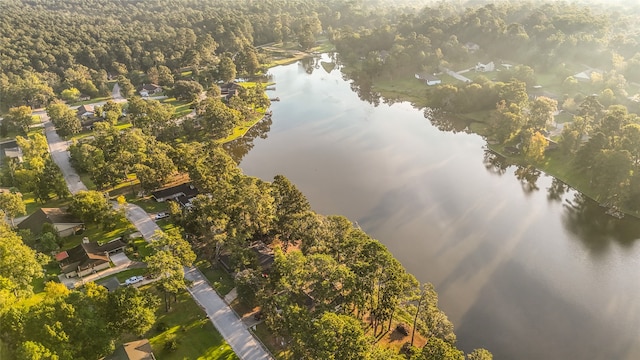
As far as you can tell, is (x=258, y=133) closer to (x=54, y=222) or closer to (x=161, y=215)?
(x=161, y=215)

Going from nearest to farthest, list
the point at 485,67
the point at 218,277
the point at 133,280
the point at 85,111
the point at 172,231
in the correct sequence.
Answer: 1. the point at 172,231
2. the point at 133,280
3. the point at 218,277
4. the point at 85,111
5. the point at 485,67

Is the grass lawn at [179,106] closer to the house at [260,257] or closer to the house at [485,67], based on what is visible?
the house at [260,257]

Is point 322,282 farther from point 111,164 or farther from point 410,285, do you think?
point 111,164

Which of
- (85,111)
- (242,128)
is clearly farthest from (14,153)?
(242,128)

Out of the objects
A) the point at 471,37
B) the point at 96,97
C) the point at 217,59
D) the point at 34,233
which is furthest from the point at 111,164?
the point at 471,37

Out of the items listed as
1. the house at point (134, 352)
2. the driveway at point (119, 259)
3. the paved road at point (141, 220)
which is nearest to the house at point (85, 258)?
the driveway at point (119, 259)

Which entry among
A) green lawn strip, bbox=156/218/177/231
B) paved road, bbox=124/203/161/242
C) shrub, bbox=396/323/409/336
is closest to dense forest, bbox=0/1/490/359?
shrub, bbox=396/323/409/336

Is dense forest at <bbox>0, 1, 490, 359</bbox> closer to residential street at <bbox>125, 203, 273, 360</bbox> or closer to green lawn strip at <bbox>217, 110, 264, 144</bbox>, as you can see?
green lawn strip at <bbox>217, 110, 264, 144</bbox>
